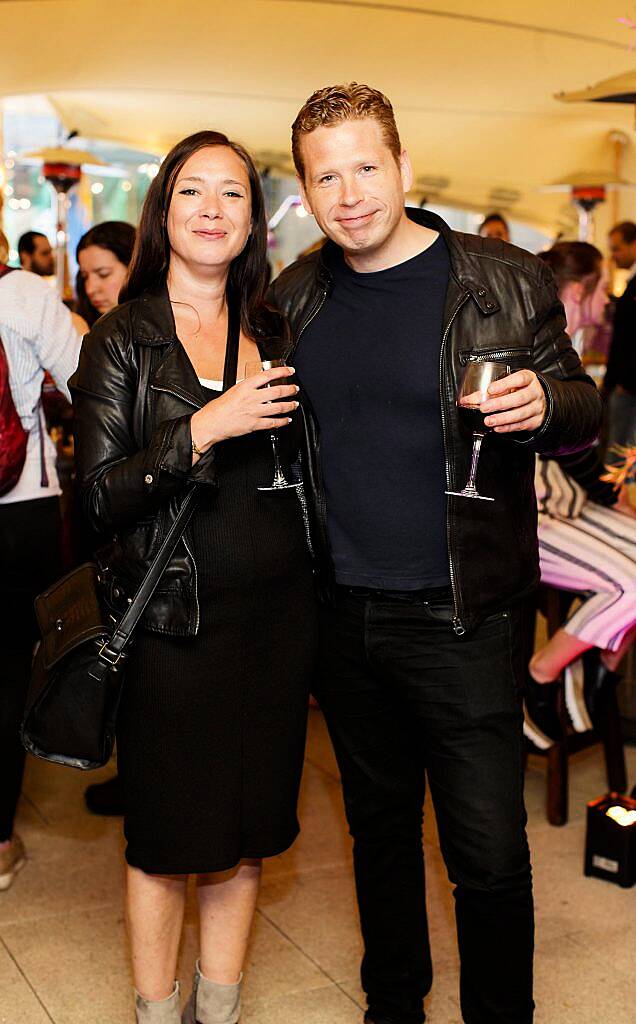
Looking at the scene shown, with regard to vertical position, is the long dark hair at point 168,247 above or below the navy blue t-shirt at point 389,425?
above

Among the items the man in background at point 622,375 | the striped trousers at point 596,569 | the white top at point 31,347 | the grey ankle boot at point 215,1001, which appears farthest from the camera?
the man in background at point 622,375

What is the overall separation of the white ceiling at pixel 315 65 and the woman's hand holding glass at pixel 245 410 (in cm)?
726

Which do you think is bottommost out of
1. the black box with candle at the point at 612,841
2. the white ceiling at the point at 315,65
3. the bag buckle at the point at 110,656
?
the black box with candle at the point at 612,841

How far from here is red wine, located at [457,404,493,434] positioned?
183cm

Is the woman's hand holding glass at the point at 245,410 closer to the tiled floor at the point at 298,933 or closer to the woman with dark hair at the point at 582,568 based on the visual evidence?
the tiled floor at the point at 298,933

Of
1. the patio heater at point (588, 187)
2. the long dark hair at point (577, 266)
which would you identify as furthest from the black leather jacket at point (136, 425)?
the patio heater at point (588, 187)

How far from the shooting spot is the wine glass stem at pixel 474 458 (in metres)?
1.90

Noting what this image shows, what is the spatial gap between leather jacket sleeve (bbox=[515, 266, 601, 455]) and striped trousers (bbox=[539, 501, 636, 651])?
1343mm

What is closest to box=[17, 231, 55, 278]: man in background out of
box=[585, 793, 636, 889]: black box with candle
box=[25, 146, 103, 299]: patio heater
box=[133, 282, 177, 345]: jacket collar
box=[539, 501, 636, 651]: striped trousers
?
box=[25, 146, 103, 299]: patio heater

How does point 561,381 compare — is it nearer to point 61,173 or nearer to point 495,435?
point 495,435

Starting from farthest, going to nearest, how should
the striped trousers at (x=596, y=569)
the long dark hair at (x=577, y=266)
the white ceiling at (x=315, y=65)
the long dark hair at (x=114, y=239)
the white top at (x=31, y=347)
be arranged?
the white ceiling at (x=315, y=65) < the long dark hair at (x=577, y=266) < the long dark hair at (x=114, y=239) < the striped trousers at (x=596, y=569) < the white top at (x=31, y=347)

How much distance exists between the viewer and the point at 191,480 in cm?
194

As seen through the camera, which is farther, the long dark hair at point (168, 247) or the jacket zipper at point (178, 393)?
the long dark hair at point (168, 247)

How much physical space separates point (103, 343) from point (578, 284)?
2.01 m
